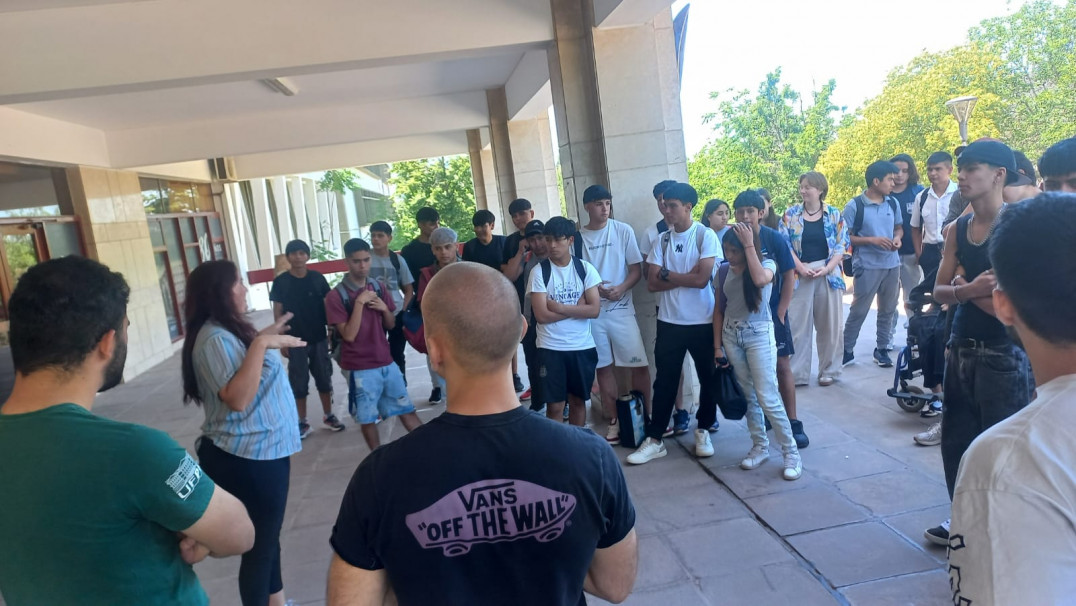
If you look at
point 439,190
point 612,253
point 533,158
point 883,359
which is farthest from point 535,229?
point 439,190

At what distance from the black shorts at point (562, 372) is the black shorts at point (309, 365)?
95.7 inches

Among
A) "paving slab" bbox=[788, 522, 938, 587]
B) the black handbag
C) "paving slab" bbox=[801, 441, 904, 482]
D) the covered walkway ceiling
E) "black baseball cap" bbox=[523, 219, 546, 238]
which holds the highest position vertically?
the covered walkway ceiling

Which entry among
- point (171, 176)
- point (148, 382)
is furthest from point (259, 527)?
point (171, 176)

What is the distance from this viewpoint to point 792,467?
425 cm

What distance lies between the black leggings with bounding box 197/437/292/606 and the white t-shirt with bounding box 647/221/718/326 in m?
2.90

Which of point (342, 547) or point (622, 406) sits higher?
point (342, 547)

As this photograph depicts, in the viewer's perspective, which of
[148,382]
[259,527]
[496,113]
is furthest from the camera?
[496,113]

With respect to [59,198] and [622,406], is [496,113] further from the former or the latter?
[622,406]

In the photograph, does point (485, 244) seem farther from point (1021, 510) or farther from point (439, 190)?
point (439, 190)

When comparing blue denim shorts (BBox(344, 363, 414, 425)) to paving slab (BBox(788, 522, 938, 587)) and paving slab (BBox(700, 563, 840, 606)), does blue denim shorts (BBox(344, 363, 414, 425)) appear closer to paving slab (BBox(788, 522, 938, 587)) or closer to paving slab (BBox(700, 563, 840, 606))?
paving slab (BBox(700, 563, 840, 606))

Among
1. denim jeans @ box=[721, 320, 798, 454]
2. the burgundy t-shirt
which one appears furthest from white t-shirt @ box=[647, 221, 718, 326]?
the burgundy t-shirt

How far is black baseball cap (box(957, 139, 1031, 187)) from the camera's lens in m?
2.92

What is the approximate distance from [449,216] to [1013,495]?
2277 centimetres

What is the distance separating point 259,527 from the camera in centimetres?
274
